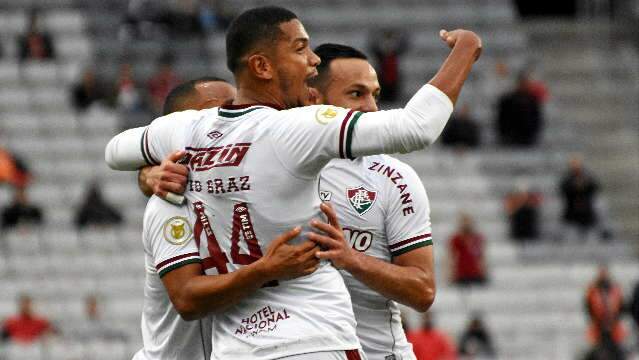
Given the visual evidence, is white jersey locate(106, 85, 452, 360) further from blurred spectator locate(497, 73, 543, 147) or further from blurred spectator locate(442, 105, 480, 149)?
blurred spectator locate(497, 73, 543, 147)

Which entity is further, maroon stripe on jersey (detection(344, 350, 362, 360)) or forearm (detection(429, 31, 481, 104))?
maroon stripe on jersey (detection(344, 350, 362, 360))

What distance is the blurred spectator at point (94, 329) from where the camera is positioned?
55.7ft

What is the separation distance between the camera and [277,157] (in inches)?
212

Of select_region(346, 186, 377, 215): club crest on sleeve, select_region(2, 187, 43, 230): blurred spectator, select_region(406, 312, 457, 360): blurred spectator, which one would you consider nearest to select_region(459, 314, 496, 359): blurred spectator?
select_region(406, 312, 457, 360): blurred spectator

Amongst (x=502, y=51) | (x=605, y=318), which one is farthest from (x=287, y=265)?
(x=502, y=51)

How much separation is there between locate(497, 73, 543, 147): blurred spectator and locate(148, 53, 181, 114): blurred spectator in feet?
15.1

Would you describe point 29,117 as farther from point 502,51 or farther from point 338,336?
point 338,336

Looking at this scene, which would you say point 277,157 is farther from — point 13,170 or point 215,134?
point 13,170

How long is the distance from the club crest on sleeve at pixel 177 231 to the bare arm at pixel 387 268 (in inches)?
21.1

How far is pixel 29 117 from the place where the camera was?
67.1 feet

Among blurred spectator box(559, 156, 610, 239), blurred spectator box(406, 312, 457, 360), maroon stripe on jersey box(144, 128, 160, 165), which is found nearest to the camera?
maroon stripe on jersey box(144, 128, 160, 165)

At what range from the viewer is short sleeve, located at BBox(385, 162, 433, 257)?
6137 millimetres

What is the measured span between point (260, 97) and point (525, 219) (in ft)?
48.3

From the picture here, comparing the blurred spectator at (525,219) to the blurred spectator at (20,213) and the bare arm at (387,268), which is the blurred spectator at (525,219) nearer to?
the blurred spectator at (20,213)
